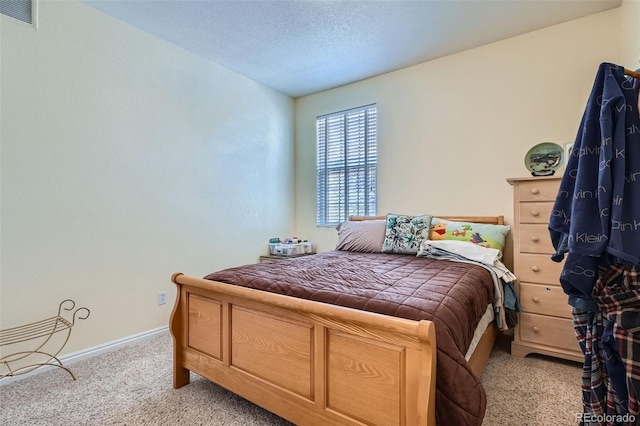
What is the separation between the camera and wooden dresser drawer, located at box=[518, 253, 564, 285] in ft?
6.71

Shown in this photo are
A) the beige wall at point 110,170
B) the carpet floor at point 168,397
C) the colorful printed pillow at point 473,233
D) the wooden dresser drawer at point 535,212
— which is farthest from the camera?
the colorful printed pillow at point 473,233

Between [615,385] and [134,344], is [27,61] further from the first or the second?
[615,385]

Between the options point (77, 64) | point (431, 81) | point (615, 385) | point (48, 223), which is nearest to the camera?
point (615, 385)

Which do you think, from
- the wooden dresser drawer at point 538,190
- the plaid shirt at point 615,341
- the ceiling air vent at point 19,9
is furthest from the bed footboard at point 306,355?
the ceiling air vent at point 19,9

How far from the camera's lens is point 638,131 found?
0.86 metres

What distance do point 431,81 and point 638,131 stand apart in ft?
8.23

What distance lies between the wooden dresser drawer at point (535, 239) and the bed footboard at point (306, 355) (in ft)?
5.23

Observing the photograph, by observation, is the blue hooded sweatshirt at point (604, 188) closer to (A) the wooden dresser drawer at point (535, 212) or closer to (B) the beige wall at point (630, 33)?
(A) the wooden dresser drawer at point (535, 212)

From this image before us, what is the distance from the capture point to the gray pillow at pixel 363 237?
2848 millimetres

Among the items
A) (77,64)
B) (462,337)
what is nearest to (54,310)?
(77,64)

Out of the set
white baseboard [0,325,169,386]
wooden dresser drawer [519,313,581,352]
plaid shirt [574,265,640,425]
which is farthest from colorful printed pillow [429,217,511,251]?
white baseboard [0,325,169,386]

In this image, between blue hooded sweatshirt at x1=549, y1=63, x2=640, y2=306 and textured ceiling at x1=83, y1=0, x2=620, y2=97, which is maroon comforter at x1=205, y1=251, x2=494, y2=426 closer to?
blue hooded sweatshirt at x1=549, y1=63, x2=640, y2=306

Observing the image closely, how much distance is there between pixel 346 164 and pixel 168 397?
2802 mm

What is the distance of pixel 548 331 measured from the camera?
6.77 feet
